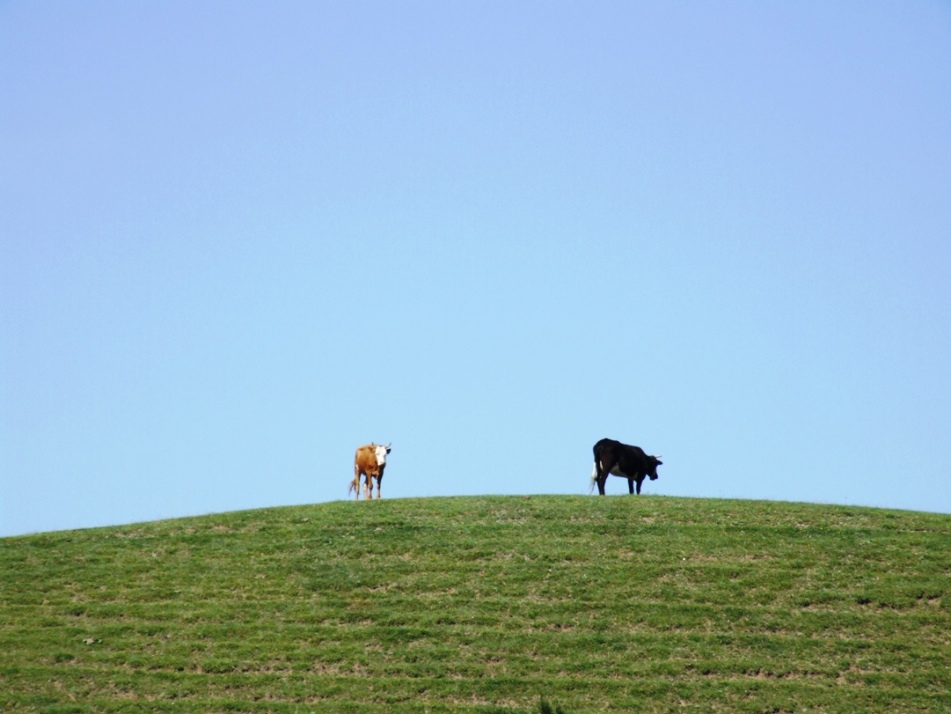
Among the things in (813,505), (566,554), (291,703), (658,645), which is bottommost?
(291,703)

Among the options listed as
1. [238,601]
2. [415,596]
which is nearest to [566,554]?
[415,596]

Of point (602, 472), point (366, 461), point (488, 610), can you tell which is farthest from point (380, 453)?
point (488, 610)

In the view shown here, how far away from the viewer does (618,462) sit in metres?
38.9

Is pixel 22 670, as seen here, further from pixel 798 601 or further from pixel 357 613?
pixel 798 601

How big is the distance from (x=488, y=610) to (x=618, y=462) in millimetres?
12040

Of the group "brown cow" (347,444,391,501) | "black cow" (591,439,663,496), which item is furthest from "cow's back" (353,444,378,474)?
"black cow" (591,439,663,496)

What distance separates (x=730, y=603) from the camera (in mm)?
28172

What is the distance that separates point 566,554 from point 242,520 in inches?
371

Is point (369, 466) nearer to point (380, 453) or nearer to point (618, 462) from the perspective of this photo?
point (380, 453)

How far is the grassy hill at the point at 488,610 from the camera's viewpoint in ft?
81.8

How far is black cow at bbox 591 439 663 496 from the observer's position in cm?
3862

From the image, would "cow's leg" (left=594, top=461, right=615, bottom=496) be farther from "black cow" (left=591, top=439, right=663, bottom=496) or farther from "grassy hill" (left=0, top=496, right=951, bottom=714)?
"grassy hill" (left=0, top=496, right=951, bottom=714)

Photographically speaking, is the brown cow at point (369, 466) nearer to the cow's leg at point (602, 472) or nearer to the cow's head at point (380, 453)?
the cow's head at point (380, 453)

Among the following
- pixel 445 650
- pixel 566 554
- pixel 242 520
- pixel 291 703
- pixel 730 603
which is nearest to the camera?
pixel 291 703
